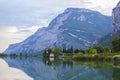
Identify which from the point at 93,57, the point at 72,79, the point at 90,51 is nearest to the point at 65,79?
the point at 72,79

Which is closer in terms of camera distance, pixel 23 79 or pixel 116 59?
pixel 23 79

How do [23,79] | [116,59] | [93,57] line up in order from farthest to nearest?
[93,57], [116,59], [23,79]

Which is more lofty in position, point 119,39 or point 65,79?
point 119,39

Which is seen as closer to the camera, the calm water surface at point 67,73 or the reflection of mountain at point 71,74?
the reflection of mountain at point 71,74

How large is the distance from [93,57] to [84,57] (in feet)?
31.1

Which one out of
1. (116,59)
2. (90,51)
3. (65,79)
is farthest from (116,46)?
(65,79)

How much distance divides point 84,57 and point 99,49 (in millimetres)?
40326

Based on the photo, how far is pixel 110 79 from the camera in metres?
36.0

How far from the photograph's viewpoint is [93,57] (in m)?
127

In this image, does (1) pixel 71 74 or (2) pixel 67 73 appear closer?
(1) pixel 71 74

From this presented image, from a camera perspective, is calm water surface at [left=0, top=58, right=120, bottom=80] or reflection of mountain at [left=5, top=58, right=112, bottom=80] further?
calm water surface at [left=0, top=58, right=120, bottom=80]

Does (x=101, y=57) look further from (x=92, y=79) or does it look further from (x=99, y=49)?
(x=92, y=79)

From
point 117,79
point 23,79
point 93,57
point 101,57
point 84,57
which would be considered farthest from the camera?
point 84,57

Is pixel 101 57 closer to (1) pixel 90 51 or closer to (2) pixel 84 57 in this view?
(2) pixel 84 57
